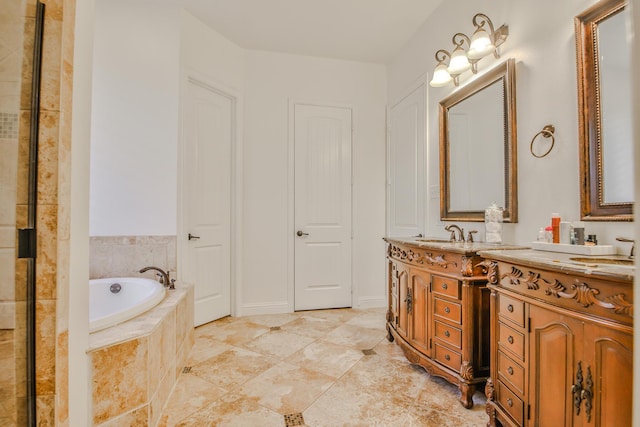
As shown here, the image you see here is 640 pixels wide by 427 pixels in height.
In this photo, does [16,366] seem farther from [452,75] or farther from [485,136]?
[452,75]

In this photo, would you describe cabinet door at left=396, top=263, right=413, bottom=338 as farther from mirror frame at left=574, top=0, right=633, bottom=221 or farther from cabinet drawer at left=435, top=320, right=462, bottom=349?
mirror frame at left=574, top=0, right=633, bottom=221

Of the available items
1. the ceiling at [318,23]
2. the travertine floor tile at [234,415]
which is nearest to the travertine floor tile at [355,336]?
the travertine floor tile at [234,415]

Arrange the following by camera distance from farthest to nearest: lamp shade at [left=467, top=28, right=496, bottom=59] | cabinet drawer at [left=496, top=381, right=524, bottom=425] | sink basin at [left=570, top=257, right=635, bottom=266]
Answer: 1. lamp shade at [left=467, top=28, right=496, bottom=59]
2. cabinet drawer at [left=496, top=381, right=524, bottom=425]
3. sink basin at [left=570, top=257, right=635, bottom=266]

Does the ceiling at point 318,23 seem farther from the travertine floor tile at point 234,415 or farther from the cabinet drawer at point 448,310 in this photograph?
the travertine floor tile at point 234,415

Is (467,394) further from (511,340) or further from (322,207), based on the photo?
(322,207)

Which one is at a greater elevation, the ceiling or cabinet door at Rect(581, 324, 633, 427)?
the ceiling

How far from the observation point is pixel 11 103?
995mm

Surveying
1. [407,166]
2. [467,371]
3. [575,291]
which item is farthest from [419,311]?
[407,166]

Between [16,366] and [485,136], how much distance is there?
2.60 meters

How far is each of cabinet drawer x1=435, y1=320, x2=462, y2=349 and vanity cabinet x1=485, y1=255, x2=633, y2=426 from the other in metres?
0.26

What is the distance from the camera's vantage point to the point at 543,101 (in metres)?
1.74

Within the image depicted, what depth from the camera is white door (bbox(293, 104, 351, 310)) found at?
355cm

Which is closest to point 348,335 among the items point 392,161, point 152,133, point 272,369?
point 272,369

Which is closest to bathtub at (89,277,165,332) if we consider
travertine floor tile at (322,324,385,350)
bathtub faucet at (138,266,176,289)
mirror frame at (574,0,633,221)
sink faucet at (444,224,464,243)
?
bathtub faucet at (138,266,176,289)
